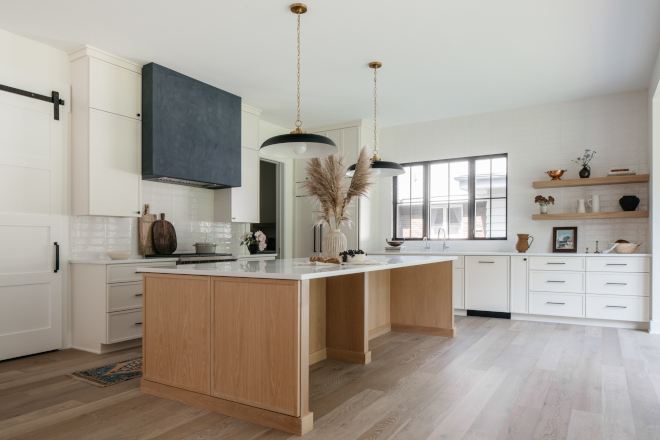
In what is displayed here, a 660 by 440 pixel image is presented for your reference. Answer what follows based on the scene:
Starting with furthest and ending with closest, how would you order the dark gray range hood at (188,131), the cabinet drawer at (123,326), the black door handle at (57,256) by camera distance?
1. the dark gray range hood at (188,131)
2. the black door handle at (57,256)
3. the cabinet drawer at (123,326)

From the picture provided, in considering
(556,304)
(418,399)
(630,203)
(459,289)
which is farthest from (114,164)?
(630,203)

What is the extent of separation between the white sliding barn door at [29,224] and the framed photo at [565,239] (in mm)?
5436

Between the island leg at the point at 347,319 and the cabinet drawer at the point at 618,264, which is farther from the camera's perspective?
the cabinet drawer at the point at 618,264

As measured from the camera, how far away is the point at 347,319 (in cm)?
359

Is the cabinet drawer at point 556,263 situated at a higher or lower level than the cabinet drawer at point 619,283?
higher

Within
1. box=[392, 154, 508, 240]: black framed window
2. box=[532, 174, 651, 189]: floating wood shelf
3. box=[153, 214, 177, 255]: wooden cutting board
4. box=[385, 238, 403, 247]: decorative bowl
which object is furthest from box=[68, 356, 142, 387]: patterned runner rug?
box=[532, 174, 651, 189]: floating wood shelf

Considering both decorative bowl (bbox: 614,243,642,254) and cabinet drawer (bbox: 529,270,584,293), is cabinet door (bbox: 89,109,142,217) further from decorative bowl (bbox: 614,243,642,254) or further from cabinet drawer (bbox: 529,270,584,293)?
decorative bowl (bbox: 614,243,642,254)

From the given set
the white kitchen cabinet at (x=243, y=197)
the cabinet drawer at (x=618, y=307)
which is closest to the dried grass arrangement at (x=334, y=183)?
the white kitchen cabinet at (x=243, y=197)

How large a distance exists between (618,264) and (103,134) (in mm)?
5386

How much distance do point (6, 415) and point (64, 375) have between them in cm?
79

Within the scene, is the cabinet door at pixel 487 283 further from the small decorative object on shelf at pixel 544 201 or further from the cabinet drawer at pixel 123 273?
the cabinet drawer at pixel 123 273

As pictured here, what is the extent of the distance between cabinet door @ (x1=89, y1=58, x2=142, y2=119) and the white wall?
3910 millimetres

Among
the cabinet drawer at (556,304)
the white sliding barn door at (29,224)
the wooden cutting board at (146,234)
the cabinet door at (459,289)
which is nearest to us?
the white sliding barn door at (29,224)

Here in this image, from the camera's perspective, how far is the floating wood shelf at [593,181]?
5102mm
